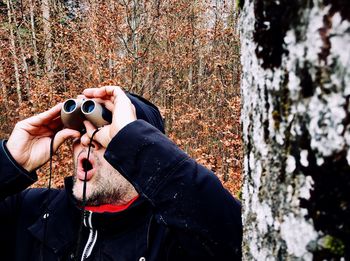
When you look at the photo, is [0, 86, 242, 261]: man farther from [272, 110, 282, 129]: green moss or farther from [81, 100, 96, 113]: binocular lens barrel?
[272, 110, 282, 129]: green moss

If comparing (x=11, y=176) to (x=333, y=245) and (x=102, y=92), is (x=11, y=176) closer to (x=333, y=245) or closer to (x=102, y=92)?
(x=102, y=92)

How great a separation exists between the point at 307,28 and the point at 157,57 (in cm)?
1054

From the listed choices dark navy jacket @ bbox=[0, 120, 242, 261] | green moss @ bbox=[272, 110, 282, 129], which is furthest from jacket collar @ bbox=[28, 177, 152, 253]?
green moss @ bbox=[272, 110, 282, 129]

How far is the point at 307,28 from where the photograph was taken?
560 millimetres

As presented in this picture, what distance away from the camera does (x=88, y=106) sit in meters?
1.91

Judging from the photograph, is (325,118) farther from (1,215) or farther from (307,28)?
(1,215)

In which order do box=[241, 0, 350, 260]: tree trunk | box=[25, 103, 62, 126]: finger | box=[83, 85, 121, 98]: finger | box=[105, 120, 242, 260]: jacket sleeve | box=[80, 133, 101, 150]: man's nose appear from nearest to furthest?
box=[241, 0, 350, 260]: tree trunk
box=[105, 120, 242, 260]: jacket sleeve
box=[83, 85, 121, 98]: finger
box=[80, 133, 101, 150]: man's nose
box=[25, 103, 62, 126]: finger

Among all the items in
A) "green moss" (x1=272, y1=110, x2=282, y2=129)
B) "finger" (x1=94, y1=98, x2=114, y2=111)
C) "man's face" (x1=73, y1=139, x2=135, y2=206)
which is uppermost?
"green moss" (x1=272, y1=110, x2=282, y2=129)

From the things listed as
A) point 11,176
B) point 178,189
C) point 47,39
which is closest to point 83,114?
point 11,176

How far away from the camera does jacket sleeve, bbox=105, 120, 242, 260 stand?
1.29m

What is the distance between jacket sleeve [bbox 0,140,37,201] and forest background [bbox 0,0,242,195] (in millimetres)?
5227

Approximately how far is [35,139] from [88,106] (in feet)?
1.44

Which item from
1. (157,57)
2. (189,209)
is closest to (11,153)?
(189,209)

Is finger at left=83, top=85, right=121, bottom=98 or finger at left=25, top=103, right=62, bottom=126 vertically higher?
finger at left=83, top=85, right=121, bottom=98
